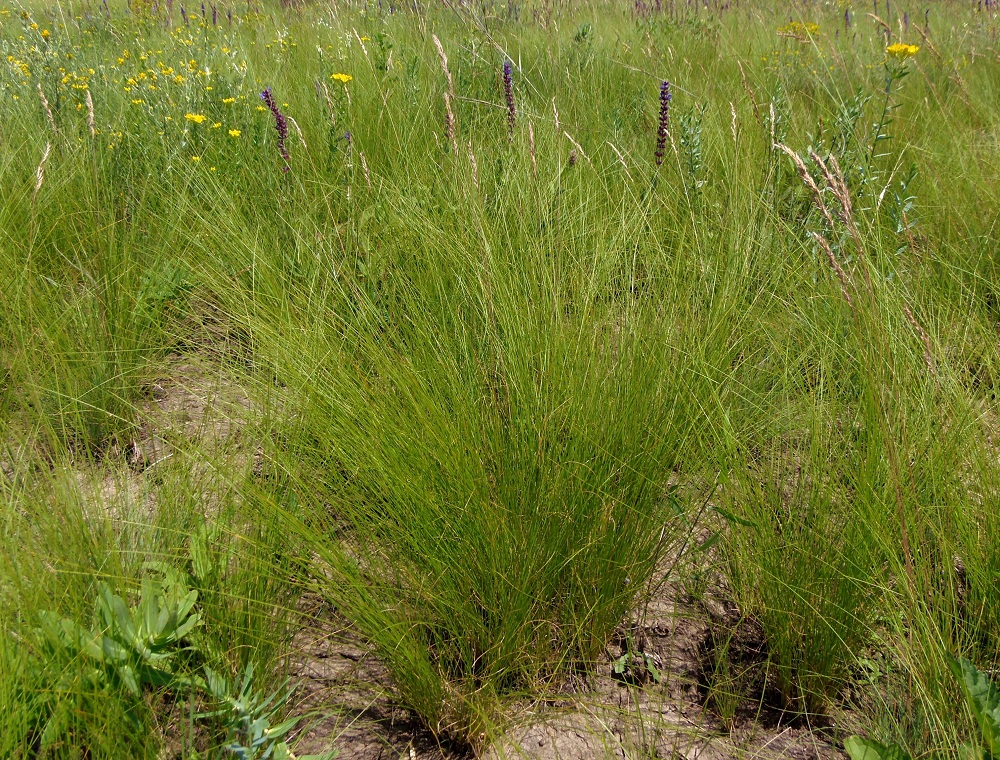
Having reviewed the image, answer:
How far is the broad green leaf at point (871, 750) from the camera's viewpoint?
1185mm

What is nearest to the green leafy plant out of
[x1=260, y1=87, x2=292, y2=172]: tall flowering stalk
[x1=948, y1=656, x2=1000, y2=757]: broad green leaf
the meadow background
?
the meadow background

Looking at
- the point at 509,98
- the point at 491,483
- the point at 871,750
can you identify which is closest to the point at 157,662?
the point at 491,483

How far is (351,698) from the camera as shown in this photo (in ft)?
4.70

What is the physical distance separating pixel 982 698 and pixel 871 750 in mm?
178

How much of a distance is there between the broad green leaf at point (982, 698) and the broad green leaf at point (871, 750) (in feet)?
0.38

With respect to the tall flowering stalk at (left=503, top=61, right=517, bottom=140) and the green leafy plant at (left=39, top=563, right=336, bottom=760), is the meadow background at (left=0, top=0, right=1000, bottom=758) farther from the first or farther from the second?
the tall flowering stalk at (left=503, top=61, right=517, bottom=140)

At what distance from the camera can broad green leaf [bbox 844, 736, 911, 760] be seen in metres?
1.18

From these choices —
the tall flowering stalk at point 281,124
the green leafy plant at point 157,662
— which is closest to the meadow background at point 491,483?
the green leafy plant at point 157,662

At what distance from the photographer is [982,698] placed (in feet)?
3.77

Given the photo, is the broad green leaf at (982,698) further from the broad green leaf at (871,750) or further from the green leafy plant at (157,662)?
the green leafy plant at (157,662)

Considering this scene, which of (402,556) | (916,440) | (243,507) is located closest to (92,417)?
(243,507)

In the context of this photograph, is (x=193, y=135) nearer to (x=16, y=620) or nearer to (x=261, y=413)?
(x=261, y=413)

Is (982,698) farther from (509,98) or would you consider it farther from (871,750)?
(509,98)

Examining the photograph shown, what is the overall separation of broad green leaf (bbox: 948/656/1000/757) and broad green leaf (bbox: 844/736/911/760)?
0.12 metres
